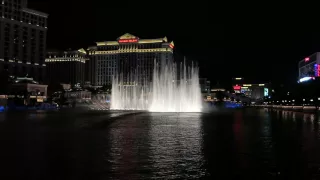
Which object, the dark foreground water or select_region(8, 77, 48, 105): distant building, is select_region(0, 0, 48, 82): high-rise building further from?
the dark foreground water

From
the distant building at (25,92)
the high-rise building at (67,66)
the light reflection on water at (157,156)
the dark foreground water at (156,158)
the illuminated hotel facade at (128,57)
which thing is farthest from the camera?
the high-rise building at (67,66)

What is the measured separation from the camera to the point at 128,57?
131500 millimetres

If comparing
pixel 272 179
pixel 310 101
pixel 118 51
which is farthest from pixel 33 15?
pixel 272 179

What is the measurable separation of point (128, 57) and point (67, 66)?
3654 centimetres

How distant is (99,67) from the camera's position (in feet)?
461

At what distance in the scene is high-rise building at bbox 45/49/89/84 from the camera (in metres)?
153

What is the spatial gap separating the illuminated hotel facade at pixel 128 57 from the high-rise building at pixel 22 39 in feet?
103

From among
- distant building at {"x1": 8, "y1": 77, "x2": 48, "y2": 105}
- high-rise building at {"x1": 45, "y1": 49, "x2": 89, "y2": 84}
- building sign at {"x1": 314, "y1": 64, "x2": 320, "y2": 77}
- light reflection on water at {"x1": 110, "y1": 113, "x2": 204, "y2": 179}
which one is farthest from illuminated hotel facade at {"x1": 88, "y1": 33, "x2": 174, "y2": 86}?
light reflection on water at {"x1": 110, "y1": 113, "x2": 204, "y2": 179}

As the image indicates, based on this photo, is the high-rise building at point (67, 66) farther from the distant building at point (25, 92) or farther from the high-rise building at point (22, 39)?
the distant building at point (25, 92)

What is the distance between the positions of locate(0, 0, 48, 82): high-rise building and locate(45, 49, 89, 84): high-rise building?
4370 centimetres

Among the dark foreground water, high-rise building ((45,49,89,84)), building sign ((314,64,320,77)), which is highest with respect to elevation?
high-rise building ((45,49,89,84))

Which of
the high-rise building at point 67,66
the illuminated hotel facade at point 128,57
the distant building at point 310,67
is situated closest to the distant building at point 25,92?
the illuminated hotel facade at point 128,57

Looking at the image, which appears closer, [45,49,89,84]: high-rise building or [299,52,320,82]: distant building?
[299,52,320,82]: distant building

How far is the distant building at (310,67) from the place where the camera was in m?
114
